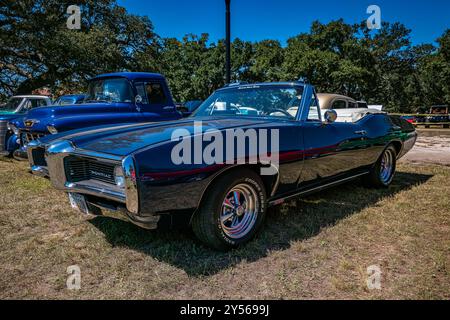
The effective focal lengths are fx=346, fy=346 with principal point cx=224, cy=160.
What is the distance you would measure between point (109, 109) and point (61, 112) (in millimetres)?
731

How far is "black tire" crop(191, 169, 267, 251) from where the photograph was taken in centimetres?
267

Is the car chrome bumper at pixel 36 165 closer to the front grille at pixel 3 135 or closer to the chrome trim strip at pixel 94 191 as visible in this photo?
the chrome trim strip at pixel 94 191

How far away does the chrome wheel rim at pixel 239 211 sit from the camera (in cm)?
291

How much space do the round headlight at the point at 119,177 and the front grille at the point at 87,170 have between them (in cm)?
11

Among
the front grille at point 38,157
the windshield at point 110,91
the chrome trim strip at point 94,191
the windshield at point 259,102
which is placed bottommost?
the chrome trim strip at point 94,191

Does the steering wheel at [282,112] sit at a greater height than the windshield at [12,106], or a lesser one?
lesser

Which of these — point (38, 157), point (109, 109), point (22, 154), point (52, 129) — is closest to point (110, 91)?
point (109, 109)

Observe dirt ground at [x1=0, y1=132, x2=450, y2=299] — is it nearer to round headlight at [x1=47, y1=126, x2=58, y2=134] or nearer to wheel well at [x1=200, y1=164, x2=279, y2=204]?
wheel well at [x1=200, y1=164, x2=279, y2=204]

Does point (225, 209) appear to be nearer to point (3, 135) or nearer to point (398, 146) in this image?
point (398, 146)

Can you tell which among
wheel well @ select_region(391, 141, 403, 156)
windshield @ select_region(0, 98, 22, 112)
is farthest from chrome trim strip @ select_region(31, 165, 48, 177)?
windshield @ select_region(0, 98, 22, 112)

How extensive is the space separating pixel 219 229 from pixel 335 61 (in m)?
26.6

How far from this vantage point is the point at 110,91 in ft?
20.2

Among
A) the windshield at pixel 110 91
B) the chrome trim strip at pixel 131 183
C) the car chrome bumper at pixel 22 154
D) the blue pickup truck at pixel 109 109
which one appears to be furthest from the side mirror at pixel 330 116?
the car chrome bumper at pixel 22 154

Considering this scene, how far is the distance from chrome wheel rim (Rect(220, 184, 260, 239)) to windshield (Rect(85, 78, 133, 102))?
146 inches
